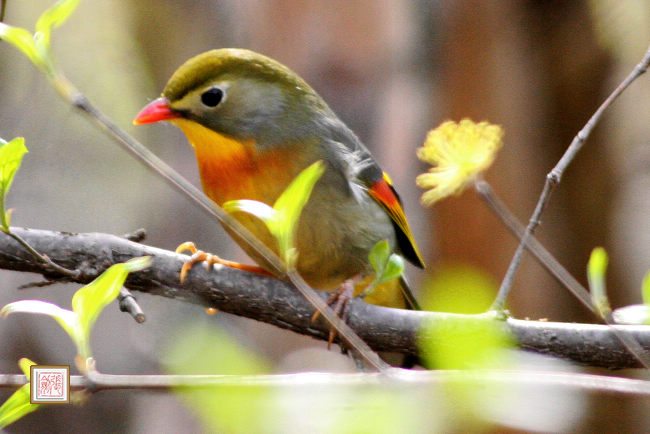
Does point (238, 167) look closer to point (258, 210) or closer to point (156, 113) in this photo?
point (156, 113)

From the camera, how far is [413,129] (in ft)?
15.8

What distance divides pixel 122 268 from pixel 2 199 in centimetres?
28

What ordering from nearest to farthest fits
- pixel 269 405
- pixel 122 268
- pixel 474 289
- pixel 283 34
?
pixel 122 268
pixel 269 405
pixel 474 289
pixel 283 34

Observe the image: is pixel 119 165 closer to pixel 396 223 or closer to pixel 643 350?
pixel 396 223

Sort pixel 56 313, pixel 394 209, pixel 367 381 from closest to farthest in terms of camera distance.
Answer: pixel 367 381 → pixel 56 313 → pixel 394 209

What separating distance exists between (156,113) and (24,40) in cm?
107

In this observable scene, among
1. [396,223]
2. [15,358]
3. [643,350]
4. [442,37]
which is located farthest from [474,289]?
[15,358]

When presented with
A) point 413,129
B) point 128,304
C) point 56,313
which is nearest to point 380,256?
point 128,304

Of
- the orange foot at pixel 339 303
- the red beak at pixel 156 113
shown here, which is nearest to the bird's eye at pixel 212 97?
the red beak at pixel 156 113

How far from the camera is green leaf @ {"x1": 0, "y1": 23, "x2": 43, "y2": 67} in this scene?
46.0 inches

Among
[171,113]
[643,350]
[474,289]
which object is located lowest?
[643,350]

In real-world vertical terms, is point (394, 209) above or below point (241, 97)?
below

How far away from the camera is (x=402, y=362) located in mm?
2408

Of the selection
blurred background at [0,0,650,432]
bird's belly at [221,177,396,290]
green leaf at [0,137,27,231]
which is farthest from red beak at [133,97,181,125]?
blurred background at [0,0,650,432]
